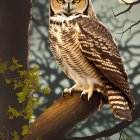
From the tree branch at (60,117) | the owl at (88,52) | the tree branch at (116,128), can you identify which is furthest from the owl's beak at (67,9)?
the tree branch at (116,128)

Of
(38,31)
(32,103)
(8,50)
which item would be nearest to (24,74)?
(32,103)

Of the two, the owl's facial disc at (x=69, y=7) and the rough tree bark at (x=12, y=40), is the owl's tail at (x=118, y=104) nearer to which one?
the owl's facial disc at (x=69, y=7)

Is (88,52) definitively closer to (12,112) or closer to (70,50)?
(70,50)

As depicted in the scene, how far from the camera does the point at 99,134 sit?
5.61ft

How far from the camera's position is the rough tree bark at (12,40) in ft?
5.29

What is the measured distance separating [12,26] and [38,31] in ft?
0.39

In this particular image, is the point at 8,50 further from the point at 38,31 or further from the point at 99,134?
the point at 99,134

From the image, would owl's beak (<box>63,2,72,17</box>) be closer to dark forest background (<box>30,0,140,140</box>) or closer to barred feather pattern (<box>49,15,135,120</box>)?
barred feather pattern (<box>49,15,135,120</box>)

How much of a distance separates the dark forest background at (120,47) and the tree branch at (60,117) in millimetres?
361

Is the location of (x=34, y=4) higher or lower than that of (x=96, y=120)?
higher

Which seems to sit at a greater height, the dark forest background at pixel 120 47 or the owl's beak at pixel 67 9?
the owl's beak at pixel 67 9

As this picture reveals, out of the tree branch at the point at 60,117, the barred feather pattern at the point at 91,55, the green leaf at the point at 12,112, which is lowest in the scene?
the green leaf at the point at 12,112

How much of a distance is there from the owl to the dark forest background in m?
0.29

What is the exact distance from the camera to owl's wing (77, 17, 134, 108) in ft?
4.43
